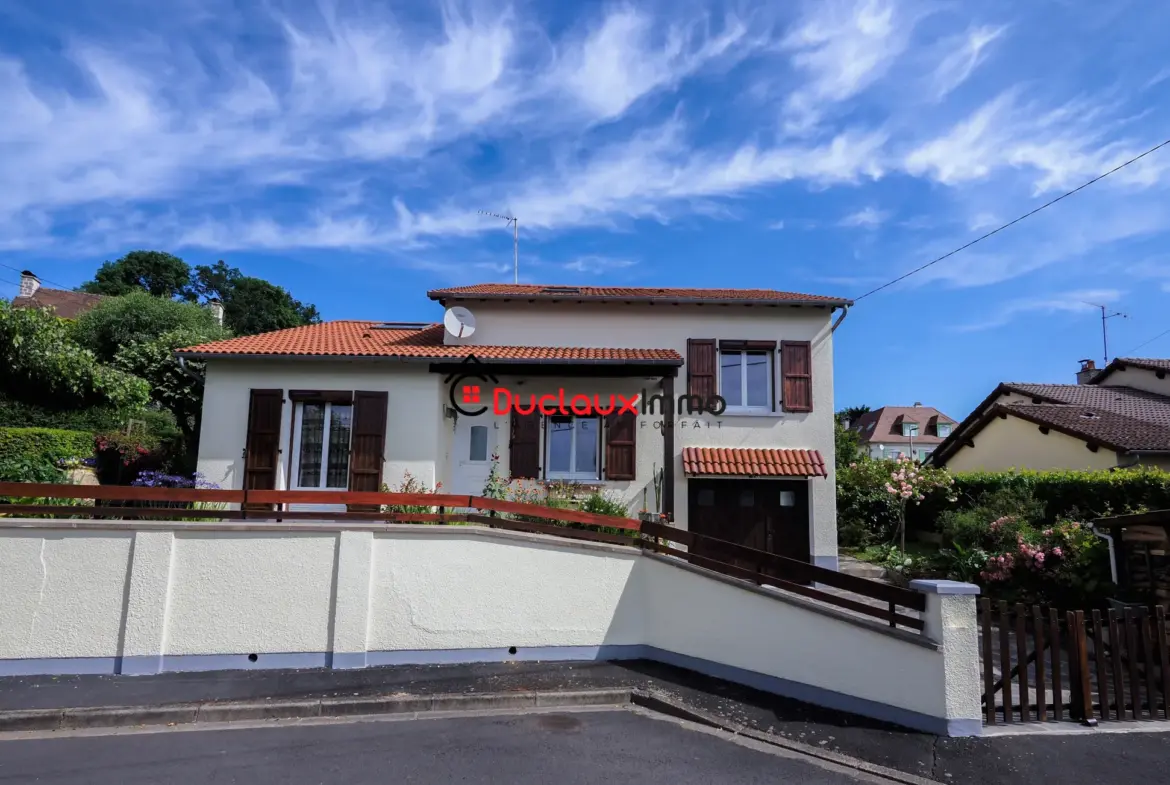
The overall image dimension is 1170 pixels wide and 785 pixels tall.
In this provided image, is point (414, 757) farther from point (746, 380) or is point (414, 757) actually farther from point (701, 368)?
point (746, 380)

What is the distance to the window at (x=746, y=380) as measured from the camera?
11203mm

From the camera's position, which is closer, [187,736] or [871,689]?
[187,736]

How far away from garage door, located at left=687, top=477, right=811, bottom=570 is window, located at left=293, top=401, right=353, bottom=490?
611cm

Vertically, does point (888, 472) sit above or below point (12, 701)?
above

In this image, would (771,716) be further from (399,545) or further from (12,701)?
(12,701)

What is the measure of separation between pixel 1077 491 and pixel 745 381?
6989mm

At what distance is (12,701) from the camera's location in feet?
16.1

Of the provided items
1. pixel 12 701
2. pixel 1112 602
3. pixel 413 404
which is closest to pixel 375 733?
pixel 12 701

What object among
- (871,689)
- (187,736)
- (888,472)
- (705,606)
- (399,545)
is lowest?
(187,736)

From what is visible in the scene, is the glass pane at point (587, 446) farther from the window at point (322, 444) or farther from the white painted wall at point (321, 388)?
the window at point (322, 444)

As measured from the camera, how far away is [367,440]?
9969mm

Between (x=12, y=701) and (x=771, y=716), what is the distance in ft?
20.6

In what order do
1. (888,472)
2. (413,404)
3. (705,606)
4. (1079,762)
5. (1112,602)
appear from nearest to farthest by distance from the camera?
(1079,762) → (705,606) → (1112,602) → (413,404) → (888,472)

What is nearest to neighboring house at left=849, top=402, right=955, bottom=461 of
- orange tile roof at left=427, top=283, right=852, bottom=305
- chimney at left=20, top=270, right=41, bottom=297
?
orange tile roof at left=427, top=283, right=852, bottom=305
